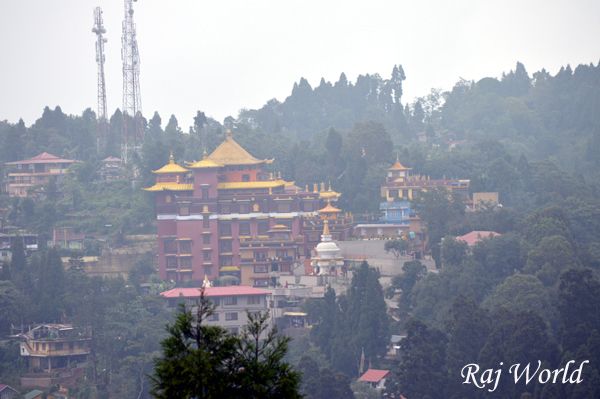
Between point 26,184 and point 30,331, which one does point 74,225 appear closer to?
point 26,184

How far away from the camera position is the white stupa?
60.4m

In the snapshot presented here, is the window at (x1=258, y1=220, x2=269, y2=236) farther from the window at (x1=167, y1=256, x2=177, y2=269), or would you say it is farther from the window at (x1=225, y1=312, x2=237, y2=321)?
the window at (x1=225, y1=312, x2=237, y2=321)

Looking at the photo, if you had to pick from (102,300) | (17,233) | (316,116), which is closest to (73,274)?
(102,300)

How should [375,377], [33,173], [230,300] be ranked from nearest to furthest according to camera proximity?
[375,377] < [230,300] < [33,173]

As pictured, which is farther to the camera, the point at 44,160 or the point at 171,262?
the point at 44,160

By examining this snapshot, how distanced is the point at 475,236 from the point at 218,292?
10716 mm

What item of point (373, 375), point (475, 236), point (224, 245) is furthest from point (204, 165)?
point (373, 375)

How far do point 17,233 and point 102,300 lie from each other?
12.0m

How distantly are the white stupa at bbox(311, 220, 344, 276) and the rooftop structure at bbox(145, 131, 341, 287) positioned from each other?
1660 mm

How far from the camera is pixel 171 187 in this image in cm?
6494

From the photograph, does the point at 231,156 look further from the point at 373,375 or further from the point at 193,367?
the point at 193,367

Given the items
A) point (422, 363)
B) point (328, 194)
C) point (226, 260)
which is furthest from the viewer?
point (328, 194)

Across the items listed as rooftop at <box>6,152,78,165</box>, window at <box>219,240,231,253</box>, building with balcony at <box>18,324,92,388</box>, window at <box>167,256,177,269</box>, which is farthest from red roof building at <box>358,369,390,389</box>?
rooftop at <box>6,152,78,165</box>

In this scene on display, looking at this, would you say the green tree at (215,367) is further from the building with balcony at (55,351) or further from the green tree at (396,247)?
the green tree at (396,247)
